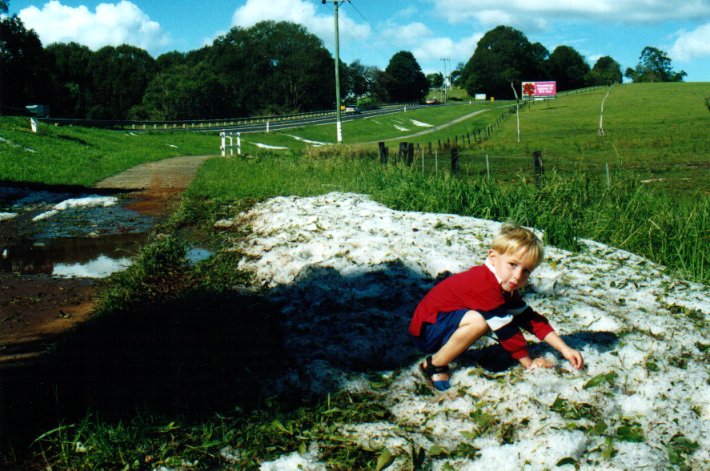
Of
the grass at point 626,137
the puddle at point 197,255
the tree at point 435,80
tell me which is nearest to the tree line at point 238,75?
the grass at point 626,137

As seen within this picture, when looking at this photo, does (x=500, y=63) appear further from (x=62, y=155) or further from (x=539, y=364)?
(x=539, y=364)

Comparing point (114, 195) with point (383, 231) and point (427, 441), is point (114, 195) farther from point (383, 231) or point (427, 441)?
point (427, 441)

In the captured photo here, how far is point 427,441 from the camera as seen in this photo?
3.12m

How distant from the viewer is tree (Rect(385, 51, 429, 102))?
119438 mm

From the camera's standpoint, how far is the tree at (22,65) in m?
51.4

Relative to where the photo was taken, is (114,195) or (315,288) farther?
(114,195)

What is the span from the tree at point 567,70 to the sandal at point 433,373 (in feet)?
459

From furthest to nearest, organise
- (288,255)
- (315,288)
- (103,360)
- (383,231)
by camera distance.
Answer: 1. (383,231)
2. (288,255)
3. (315,288)
4. (103,360)

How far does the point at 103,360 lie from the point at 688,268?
5.42 metres

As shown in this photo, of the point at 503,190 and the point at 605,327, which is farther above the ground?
the point at 503,190

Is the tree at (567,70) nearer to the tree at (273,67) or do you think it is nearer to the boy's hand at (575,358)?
the tree at (273,67)

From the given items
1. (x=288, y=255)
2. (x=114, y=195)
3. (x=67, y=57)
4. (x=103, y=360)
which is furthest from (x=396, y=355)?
(x=67, y=57)

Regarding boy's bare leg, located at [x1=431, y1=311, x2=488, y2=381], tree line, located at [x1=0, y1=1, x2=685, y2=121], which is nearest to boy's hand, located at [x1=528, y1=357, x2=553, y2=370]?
boy's bare leg, located at [x1=431, y1=311, x2=488, y2=381]

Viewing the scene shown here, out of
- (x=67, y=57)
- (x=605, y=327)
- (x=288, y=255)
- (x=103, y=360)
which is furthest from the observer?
(x=67, y=57)
